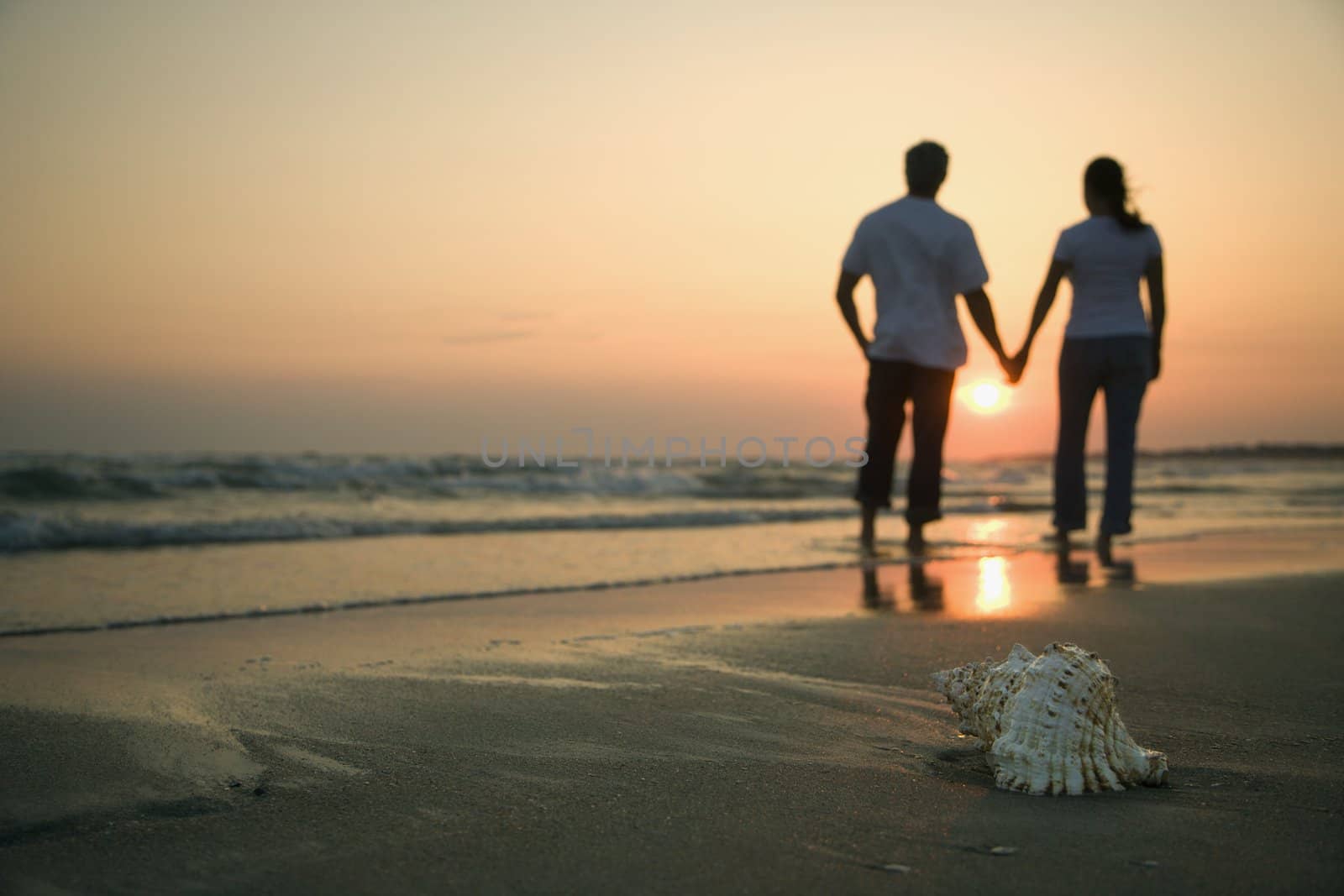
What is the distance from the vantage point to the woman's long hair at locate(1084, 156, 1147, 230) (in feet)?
19.0

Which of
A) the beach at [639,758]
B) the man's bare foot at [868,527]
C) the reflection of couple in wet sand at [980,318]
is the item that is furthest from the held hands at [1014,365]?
the beach at [639,758]

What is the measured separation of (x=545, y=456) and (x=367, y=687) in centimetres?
1962

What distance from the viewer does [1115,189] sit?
5805 mm

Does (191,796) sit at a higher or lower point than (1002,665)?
lower

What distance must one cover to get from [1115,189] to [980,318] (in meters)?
0.96

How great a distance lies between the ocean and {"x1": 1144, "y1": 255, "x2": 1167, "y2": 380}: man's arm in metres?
1.36

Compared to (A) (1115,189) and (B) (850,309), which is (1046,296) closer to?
(A) (1115,189)

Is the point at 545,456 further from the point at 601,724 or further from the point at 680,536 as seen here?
the point at 601,724

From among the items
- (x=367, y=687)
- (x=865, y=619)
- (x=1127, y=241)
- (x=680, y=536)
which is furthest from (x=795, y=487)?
(x=367, y=687)

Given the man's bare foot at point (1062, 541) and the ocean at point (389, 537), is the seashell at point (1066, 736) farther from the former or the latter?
the man's bare foot at point (1062, 541)

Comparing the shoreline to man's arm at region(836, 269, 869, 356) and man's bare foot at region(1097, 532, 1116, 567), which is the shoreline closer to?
man's bare foot at region(1097, 532, 1116, 567)

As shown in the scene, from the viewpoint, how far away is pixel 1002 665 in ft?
6.09

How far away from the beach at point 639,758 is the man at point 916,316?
2.40m

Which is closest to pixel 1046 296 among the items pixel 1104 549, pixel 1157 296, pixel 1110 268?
pixel 1110 268
